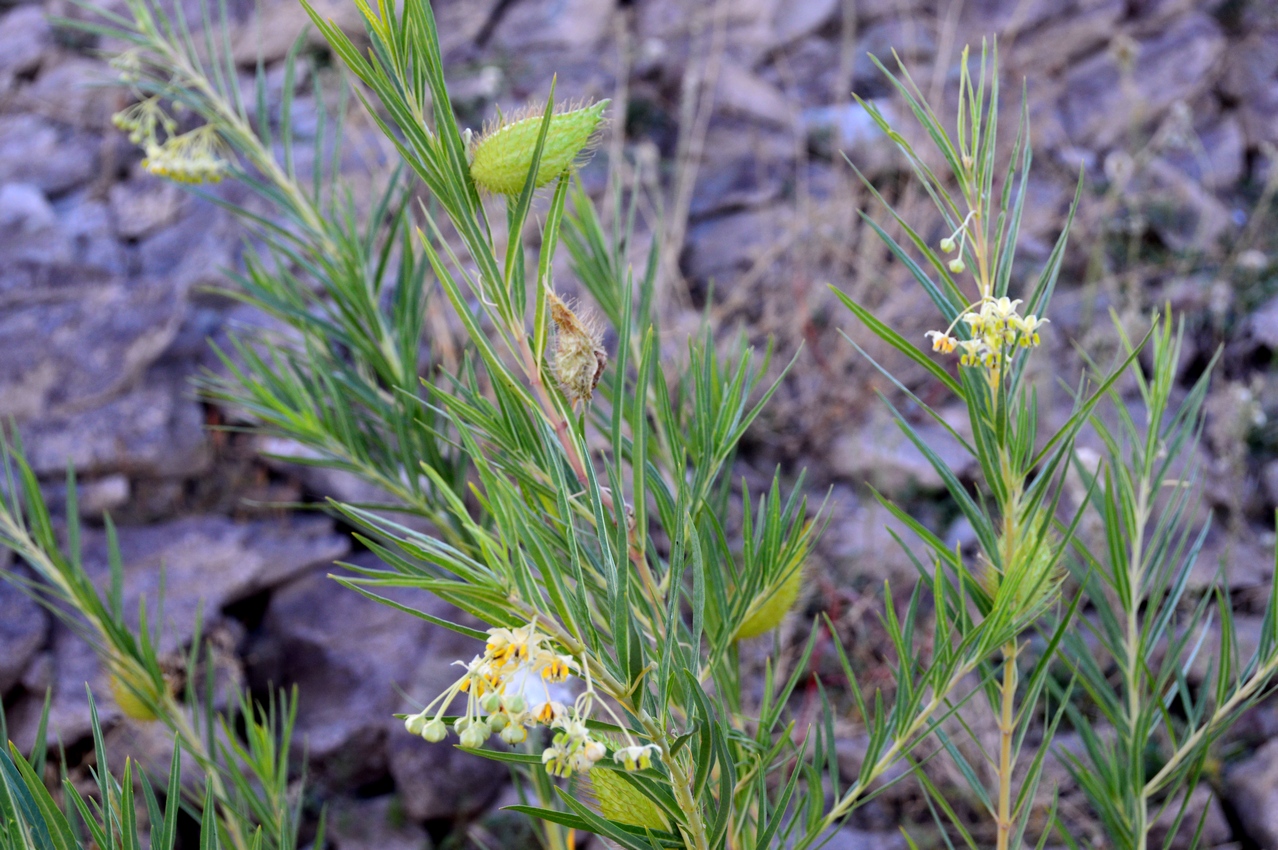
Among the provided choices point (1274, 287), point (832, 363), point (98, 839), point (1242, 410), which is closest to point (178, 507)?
point (832, 363)

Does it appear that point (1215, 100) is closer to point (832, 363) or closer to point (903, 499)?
point (832, 363)

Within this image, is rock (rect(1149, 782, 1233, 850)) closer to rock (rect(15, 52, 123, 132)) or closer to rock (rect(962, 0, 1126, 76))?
rock (rect(962, 0, 1126, 76))

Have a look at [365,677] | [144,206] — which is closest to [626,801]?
[365,677]

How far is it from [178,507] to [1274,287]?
330 cm

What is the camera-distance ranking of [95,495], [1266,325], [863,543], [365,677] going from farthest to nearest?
[1266,325] < [863,543] < [95,495] < [365,677]

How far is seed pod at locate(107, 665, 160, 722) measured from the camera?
0.89 m

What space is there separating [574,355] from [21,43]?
426cm

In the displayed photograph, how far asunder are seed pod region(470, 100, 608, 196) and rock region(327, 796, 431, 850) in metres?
1.77

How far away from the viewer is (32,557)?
90 centimetres

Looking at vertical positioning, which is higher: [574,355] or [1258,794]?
[574,355]

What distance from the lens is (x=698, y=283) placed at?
10.5 ft

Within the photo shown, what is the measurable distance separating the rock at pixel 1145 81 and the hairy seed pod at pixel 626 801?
3.78 meters

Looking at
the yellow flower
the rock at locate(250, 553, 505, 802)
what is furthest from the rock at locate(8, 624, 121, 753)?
the yellow flower

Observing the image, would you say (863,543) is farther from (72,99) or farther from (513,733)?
(72,99)
